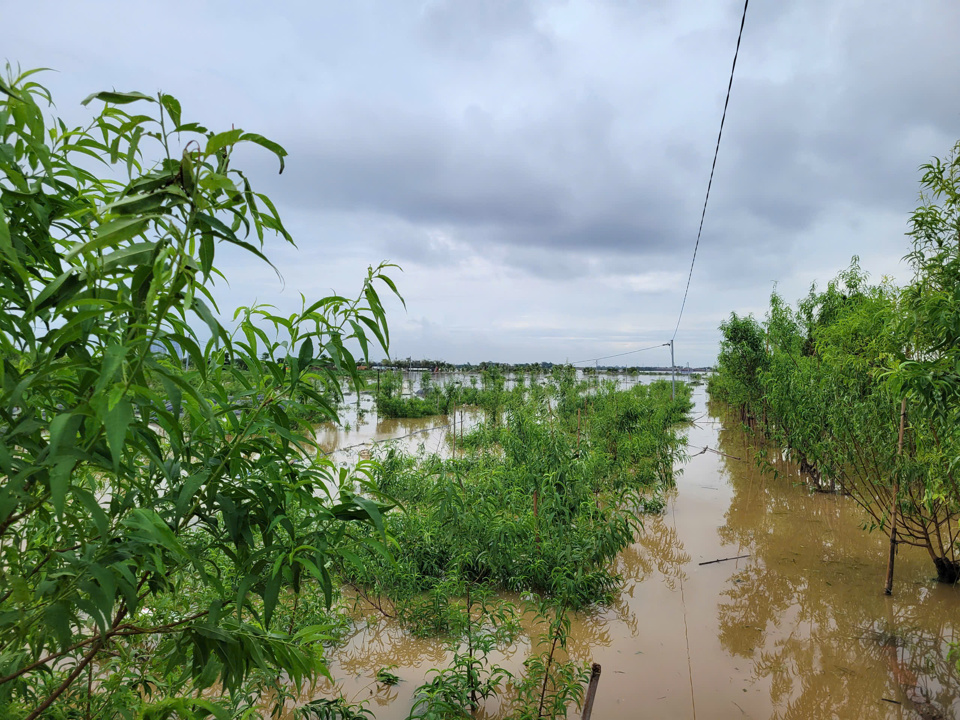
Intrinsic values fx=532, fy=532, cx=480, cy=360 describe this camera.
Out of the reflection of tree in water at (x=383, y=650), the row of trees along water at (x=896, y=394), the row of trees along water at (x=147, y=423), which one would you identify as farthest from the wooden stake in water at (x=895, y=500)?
the row of trees along water at (x=147, y=423)

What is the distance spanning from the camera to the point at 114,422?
1.70 ft

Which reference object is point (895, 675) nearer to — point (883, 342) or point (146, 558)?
point (883, 342)

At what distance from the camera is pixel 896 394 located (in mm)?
2721

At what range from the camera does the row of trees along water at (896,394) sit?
2.58 m

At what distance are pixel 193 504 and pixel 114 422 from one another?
1.26 ft

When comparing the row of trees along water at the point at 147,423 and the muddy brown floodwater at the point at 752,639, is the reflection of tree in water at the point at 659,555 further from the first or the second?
the row of trees along water at the point at 147,423

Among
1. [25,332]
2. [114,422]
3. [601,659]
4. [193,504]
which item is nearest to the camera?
[114,422]

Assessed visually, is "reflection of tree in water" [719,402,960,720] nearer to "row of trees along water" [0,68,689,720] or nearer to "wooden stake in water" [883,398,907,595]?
"wooden stake in water" [883,398,907,595]

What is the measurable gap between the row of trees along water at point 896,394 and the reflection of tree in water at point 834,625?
1.21ft

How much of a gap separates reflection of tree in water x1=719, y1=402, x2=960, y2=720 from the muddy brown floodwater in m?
0.01

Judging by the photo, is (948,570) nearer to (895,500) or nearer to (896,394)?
(895,500)

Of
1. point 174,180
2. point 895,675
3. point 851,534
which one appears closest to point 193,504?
point 174,180

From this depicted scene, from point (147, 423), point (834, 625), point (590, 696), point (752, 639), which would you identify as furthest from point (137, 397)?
point (834, 625)

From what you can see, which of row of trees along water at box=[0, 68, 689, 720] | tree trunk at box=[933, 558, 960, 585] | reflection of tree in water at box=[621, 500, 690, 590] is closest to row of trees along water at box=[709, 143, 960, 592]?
tree trunk at box=[933, 558, 960, 585]
